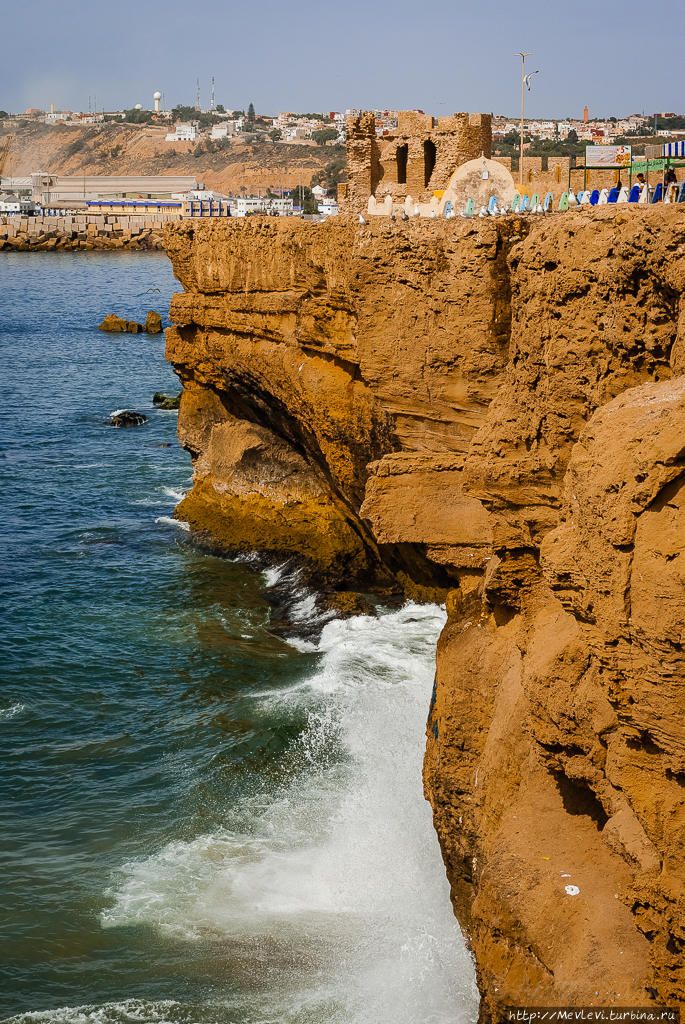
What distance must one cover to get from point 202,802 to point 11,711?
3.70 metres

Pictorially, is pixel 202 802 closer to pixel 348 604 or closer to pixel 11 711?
pixel 11 711

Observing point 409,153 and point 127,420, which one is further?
point 127,420

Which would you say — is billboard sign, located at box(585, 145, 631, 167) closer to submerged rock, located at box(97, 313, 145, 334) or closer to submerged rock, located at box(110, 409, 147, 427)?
submerged rock, located at box(110, 409, 147, 427)

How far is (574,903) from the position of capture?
19.7ft

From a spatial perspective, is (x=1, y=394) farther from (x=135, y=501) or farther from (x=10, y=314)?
(x=10, y=314)

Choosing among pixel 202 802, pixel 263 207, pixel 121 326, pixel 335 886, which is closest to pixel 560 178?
pixel 202 802

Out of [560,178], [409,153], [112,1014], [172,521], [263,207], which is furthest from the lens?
[263,207]

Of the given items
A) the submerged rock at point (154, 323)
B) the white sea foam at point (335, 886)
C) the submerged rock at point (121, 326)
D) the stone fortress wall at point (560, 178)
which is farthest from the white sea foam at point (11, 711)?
the submerged rock at point (121, 326)

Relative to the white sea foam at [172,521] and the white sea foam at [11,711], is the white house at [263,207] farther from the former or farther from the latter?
the white sea foam at [11,711]

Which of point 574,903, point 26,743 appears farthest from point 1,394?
point 574,903

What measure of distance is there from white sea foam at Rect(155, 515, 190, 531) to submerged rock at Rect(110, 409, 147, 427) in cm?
1081

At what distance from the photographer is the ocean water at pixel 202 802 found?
29.0 ft

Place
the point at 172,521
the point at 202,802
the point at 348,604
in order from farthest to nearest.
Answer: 1. the point at 172,521
2. the point at 348,604
3. the point at 202,802

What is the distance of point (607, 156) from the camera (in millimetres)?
17531
